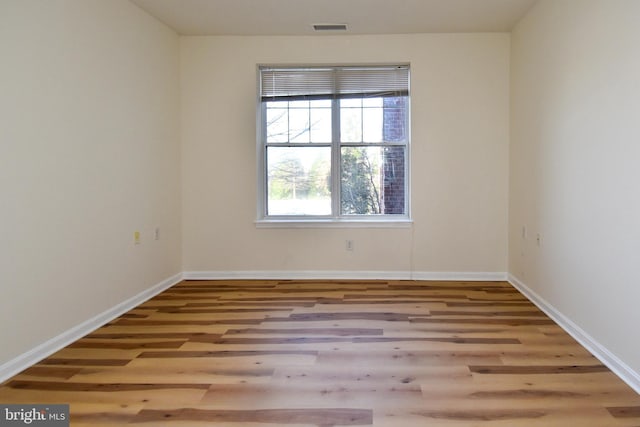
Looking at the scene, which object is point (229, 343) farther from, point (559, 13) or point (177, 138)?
point (559, 13)

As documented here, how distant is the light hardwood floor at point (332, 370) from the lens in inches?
73.0

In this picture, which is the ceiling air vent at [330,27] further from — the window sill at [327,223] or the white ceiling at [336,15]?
the window sill at [327,223]

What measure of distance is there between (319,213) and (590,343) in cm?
279

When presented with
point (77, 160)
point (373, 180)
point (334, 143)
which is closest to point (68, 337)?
point (77, 160)

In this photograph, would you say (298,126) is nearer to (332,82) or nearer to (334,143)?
(334,143)

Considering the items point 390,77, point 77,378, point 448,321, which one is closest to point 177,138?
point 390,77

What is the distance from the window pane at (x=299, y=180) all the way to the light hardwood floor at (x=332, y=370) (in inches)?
53.6

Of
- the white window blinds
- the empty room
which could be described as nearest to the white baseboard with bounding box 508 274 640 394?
the empty room

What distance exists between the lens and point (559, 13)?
3.05 m

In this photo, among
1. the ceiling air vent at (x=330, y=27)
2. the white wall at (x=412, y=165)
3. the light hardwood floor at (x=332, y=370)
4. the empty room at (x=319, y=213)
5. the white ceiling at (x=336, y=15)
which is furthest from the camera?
the white wall at (x=412, y=165)

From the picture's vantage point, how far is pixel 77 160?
277cm

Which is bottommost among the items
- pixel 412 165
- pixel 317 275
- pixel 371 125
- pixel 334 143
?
pixel 317 275

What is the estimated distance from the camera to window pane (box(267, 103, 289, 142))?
4.49m

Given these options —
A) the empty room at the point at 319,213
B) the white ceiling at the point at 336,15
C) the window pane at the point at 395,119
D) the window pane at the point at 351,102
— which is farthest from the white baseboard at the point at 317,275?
the white ceiling at the point at 336,15
